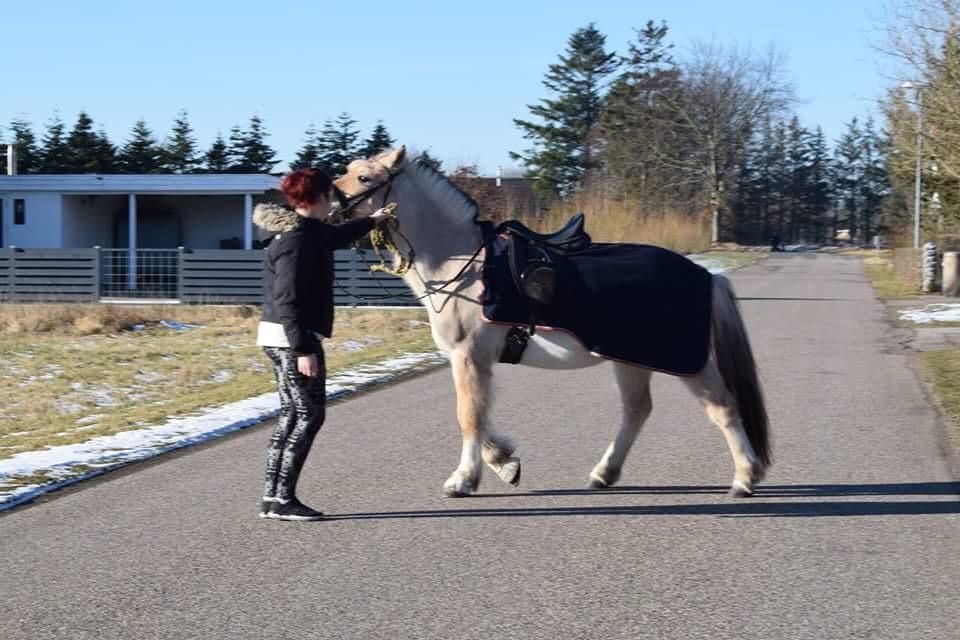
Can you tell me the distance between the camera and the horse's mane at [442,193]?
7449mm

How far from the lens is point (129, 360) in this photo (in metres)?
17.3

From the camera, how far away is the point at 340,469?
832 centimetres

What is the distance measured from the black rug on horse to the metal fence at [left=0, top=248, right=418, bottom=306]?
2069cm

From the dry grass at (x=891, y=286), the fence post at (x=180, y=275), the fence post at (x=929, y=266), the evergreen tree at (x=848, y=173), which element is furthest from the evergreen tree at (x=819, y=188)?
the fence post at (x=180, y=275)

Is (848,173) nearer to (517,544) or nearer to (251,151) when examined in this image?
(251,151)

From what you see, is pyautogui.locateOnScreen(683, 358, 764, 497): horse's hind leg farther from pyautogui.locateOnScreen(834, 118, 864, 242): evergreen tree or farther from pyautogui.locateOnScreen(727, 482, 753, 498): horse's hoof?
pyautogui.locateOnScreen(834, 118, 864, 242): evergreen tree

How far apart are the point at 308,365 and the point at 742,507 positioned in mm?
2688

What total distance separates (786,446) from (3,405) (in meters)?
8.70

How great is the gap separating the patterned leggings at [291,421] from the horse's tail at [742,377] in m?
2.47

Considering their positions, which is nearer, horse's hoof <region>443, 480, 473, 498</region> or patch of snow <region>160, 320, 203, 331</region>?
horse's hoof <region>443, 480, 473, 498</region>

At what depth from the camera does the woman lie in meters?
6.70

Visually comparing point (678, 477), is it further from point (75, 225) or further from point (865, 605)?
point (75, 225)

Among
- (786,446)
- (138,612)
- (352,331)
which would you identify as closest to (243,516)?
(138,612)

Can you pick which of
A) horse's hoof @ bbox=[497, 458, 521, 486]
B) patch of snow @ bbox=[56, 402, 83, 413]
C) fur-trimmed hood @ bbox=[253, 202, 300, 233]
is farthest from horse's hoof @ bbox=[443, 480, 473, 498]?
patch of snow @ bbox=[56, 402, 83, 413]
